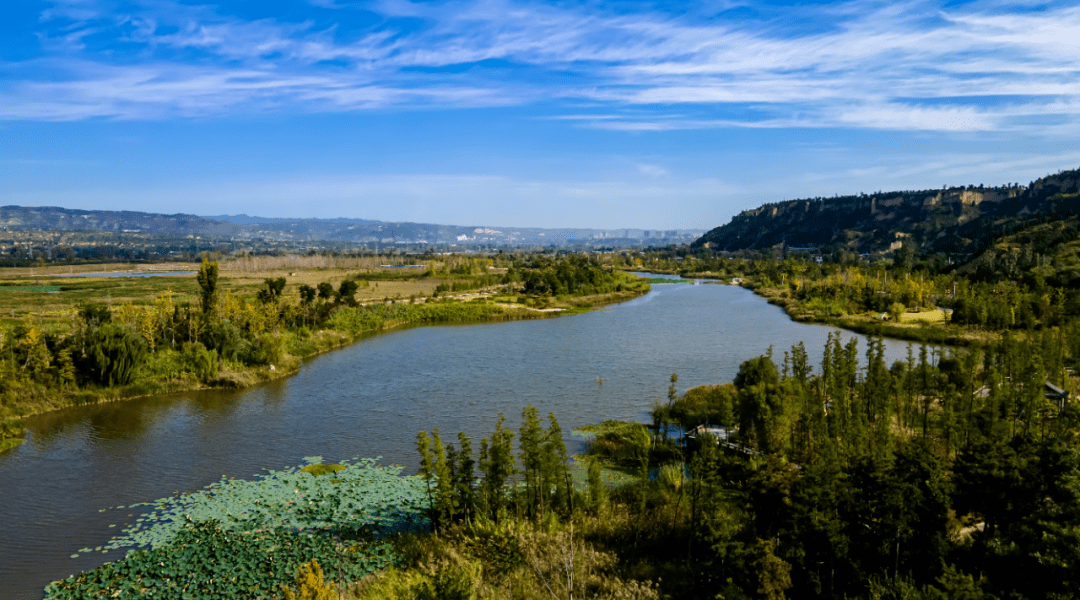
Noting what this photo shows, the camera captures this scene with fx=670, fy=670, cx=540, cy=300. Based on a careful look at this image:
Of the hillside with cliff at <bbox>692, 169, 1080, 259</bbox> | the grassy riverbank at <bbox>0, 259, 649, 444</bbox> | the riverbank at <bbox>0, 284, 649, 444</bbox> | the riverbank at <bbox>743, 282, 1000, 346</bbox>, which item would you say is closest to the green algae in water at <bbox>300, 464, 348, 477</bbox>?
the riverbank at <bbox>0, 284, 649, 444</bbox>

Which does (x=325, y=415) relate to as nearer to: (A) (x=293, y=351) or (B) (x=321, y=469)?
(B) (x=321, y=469)

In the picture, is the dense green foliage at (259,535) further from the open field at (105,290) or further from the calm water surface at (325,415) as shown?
the open field at (105,290)

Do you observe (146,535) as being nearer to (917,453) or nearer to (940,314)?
(917,453)

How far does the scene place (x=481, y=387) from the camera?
26.3 m

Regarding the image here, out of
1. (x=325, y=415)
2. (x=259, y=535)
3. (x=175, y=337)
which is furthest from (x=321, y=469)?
(x=175, y=337)

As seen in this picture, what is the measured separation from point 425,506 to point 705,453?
20.2ft

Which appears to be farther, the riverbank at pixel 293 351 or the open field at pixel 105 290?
the open field at pixel 105 290

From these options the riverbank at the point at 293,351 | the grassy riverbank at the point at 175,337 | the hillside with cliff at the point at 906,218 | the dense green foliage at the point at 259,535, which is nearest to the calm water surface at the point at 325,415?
the riverbank at the point at 293,351

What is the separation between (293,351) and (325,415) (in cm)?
1147

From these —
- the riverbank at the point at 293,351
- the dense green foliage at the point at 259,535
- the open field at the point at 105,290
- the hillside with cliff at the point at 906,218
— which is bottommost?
the dense green foliage at the point at 259,535

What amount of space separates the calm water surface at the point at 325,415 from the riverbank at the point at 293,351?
2.21 feet

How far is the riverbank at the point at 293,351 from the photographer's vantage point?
71.9 feet

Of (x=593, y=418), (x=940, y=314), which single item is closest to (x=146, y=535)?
(x=593, y=418)

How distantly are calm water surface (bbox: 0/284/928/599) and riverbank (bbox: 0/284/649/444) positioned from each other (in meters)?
0.67
